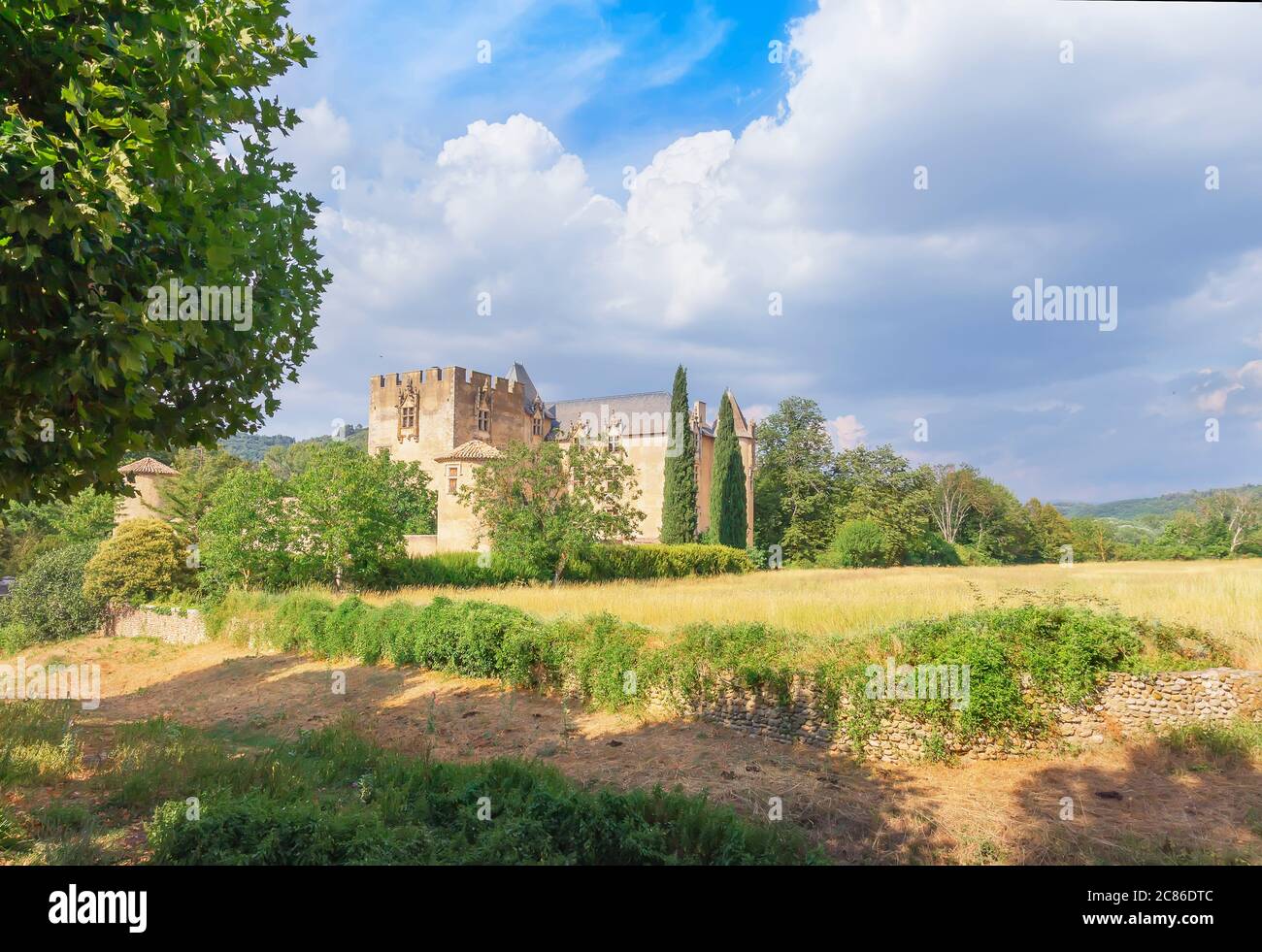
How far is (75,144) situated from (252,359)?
7.99ft

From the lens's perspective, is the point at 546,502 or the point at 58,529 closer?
the point at 546,502

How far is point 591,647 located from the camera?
14.1 metres

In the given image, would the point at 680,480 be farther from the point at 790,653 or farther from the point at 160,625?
the point at 790,653

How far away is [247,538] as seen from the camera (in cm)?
2584

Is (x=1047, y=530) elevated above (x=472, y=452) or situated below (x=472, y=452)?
below

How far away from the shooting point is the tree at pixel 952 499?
222 ft

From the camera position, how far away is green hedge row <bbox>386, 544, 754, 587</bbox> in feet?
98.5

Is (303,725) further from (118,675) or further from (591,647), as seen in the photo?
(118,675)

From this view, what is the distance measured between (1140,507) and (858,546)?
11772 cm

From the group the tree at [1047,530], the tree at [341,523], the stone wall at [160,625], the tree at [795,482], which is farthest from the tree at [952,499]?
the stone wall at [160,625]

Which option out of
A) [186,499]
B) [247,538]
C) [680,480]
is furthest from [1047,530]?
[186,499]

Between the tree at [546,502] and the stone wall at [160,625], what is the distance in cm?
1102

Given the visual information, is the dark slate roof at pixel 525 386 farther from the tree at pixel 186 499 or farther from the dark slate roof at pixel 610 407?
the tree at pixel 186 499
